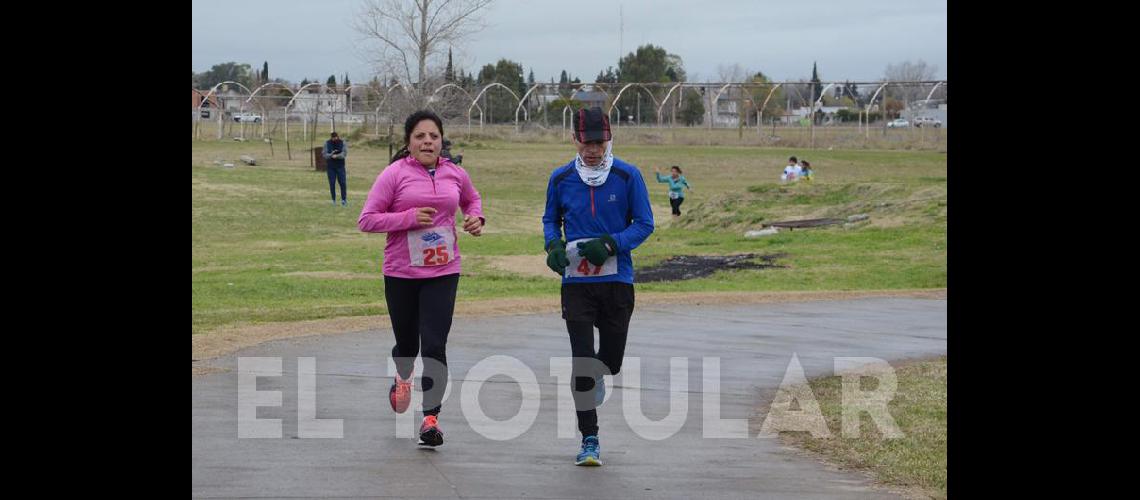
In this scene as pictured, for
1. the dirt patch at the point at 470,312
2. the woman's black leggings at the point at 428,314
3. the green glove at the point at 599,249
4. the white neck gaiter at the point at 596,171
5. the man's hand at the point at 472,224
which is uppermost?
the white neck gaiter at the point at 596,171

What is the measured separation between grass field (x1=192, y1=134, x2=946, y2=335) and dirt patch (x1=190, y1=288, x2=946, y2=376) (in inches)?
32.4

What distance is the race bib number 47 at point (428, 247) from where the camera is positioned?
8141mm

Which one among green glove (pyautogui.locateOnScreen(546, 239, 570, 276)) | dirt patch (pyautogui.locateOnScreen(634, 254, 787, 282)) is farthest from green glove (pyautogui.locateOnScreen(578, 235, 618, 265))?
dirt patch (pyautogui.locateOnScreen(634, 254, 787, 282))

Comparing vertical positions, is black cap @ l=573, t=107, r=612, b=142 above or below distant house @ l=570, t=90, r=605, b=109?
below

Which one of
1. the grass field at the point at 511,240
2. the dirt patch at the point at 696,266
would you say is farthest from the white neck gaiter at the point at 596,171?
the dirt patch at the point at 696,266

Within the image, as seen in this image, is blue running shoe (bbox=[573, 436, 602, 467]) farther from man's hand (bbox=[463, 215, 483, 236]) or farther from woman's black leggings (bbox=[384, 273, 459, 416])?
man's hand (bbox=[463, 215, 483, 236])

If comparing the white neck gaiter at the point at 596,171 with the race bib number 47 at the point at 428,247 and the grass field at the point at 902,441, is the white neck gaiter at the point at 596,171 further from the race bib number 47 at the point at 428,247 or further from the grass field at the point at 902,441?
the grass field at the point at 902,441

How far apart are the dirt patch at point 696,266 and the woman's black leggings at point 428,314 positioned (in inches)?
529

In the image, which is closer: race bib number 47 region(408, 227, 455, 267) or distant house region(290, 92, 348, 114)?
race bib number 47 region(408, 227, 455, 267)

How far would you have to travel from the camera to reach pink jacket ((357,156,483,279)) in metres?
8.14

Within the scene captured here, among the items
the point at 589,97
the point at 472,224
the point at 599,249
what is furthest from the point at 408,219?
the point at 589,97
